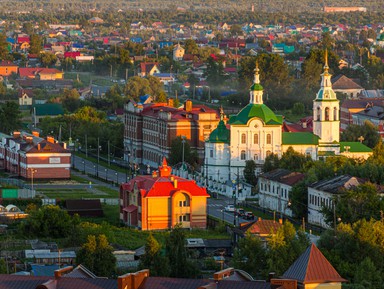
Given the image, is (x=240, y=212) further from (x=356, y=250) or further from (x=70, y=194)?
(x=356, y=250)

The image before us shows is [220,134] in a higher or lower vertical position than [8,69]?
higher

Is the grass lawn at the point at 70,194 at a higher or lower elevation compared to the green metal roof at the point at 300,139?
lower

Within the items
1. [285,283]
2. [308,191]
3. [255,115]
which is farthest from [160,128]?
[285,283]

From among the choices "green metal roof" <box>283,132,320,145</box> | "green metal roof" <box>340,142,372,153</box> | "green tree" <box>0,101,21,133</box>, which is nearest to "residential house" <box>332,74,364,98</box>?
"green tree" <box>0,101,21,133</box>

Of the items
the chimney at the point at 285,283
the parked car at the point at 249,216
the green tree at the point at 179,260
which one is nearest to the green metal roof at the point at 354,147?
the parked car at the point at 249,216

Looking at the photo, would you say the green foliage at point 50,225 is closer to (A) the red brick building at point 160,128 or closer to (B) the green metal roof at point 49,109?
(A) the red brick building at point 160,128

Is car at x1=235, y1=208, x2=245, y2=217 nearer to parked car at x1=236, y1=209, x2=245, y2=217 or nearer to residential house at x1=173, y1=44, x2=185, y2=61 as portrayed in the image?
parked car at x1=236, y1=209, x2=245, y2=217

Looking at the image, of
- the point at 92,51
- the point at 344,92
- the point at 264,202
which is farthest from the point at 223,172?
the point at 92,51
